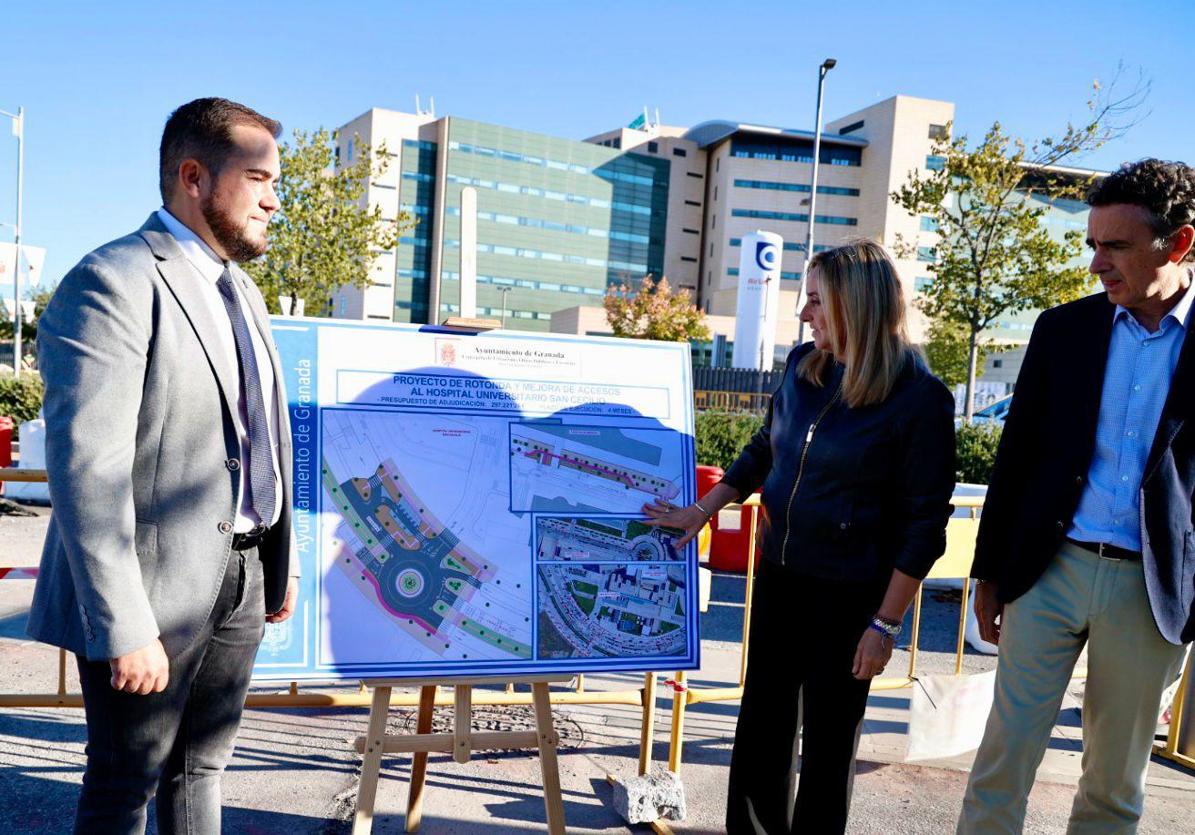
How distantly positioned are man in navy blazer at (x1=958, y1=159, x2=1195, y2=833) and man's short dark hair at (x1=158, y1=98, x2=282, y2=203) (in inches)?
86.1

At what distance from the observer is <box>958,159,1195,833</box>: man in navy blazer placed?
2.28 m

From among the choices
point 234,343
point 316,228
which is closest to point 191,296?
point 234,343

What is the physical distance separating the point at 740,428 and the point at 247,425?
10.2 metres

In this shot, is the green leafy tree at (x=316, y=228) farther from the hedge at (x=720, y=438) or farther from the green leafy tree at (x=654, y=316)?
the green leafy tree at (x=654, y=316)

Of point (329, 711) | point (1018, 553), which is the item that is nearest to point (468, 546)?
point (1018, 553)

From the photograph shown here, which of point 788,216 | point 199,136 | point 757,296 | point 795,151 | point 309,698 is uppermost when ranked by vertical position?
point 795,151

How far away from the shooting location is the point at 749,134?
69750 millimetres

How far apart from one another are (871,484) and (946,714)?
6.23ft

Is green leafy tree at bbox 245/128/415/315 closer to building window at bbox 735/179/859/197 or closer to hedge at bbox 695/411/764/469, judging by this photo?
hedge at bbox 695/411/764/469

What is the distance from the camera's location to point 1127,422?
2377 mm

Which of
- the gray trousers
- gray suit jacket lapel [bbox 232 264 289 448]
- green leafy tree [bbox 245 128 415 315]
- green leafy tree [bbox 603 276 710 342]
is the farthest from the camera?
green leafy tree [bbox 603 276 710 342]

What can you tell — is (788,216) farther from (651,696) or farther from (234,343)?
(234,343)

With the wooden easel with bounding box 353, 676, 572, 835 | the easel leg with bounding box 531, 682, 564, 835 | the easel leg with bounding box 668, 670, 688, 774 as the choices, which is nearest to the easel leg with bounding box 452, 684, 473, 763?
the wooden easel with bounding box 353, 676, 572, 835

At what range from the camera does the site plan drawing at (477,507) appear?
259 centimetres
